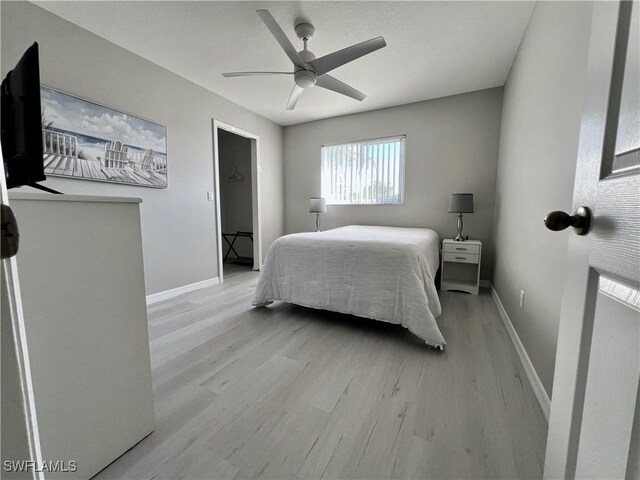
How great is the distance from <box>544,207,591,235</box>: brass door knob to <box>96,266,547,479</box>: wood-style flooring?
946 millimetres

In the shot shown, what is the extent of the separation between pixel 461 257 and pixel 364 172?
74.2 inches

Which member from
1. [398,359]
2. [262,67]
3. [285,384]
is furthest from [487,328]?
[262,67]

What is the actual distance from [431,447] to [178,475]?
3.13 feet

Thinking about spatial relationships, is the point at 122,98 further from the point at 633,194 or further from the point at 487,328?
the point at 487,328

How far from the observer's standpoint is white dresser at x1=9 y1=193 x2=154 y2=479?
0.78 m

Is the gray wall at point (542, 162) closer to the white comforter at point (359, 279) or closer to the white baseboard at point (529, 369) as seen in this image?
the white baseboard at point (529, 369)

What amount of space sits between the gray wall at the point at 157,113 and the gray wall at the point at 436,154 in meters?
1.68

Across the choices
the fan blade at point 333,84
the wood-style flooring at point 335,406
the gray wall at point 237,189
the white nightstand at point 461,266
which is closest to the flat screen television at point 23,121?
the wood-style flooring at point 335,406

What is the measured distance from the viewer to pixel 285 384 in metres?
1.39

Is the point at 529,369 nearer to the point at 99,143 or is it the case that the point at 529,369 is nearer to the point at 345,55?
the point at 345,55

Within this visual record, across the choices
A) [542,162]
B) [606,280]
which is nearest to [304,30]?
[542,162]

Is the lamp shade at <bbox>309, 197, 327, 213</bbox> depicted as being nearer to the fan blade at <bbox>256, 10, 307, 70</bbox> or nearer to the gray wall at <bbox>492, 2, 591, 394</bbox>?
the fan blade at <bbox>256, 10, 307, 70</bbox>

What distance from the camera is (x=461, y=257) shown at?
118 inches

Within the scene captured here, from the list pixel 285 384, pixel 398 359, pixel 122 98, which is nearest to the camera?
pixel 285 384
